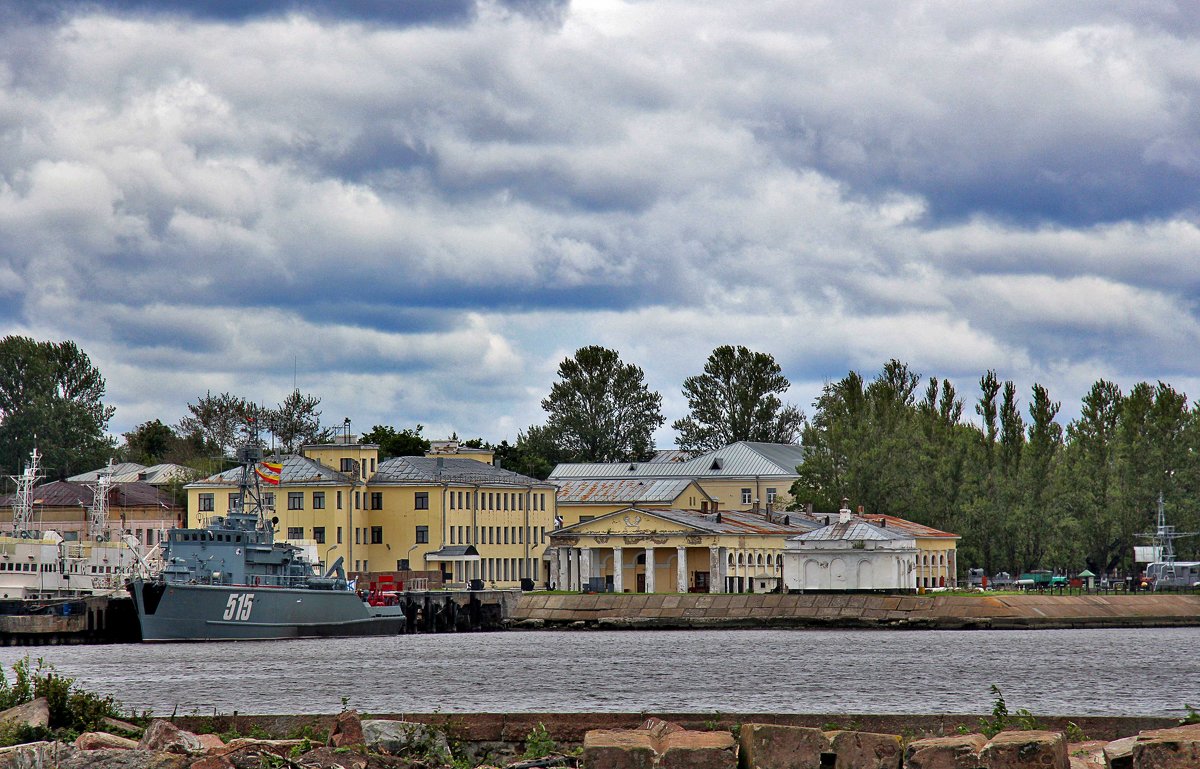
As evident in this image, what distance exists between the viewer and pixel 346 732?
811 inches

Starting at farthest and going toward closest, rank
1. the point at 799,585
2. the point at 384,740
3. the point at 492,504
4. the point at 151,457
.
Result: the point at 151,457, the point at 492,504, the point at 799,585, the point at 384,740

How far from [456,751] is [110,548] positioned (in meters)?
87.7

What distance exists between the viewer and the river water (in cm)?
3528

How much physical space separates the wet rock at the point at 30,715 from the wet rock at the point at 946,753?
37.5 feet

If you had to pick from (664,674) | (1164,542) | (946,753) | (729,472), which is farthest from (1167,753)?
(729,472)

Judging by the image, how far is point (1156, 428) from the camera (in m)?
101

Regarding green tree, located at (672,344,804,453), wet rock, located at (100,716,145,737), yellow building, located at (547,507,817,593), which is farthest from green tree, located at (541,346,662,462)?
wet rock, located at (100,716,145,737)

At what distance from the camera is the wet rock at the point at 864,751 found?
59.7ft

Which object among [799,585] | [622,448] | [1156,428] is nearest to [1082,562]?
[1156,428]

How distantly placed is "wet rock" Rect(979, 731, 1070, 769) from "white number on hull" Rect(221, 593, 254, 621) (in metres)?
65.9

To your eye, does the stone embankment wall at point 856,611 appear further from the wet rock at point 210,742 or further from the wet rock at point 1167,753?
the wet rock at point 1167,753

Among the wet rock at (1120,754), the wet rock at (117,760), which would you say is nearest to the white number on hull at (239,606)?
the wet rock at (117,760)

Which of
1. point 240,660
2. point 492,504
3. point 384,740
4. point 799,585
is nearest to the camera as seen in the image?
point 384,740

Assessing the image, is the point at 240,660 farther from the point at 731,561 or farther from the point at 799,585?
the point at 731,561
